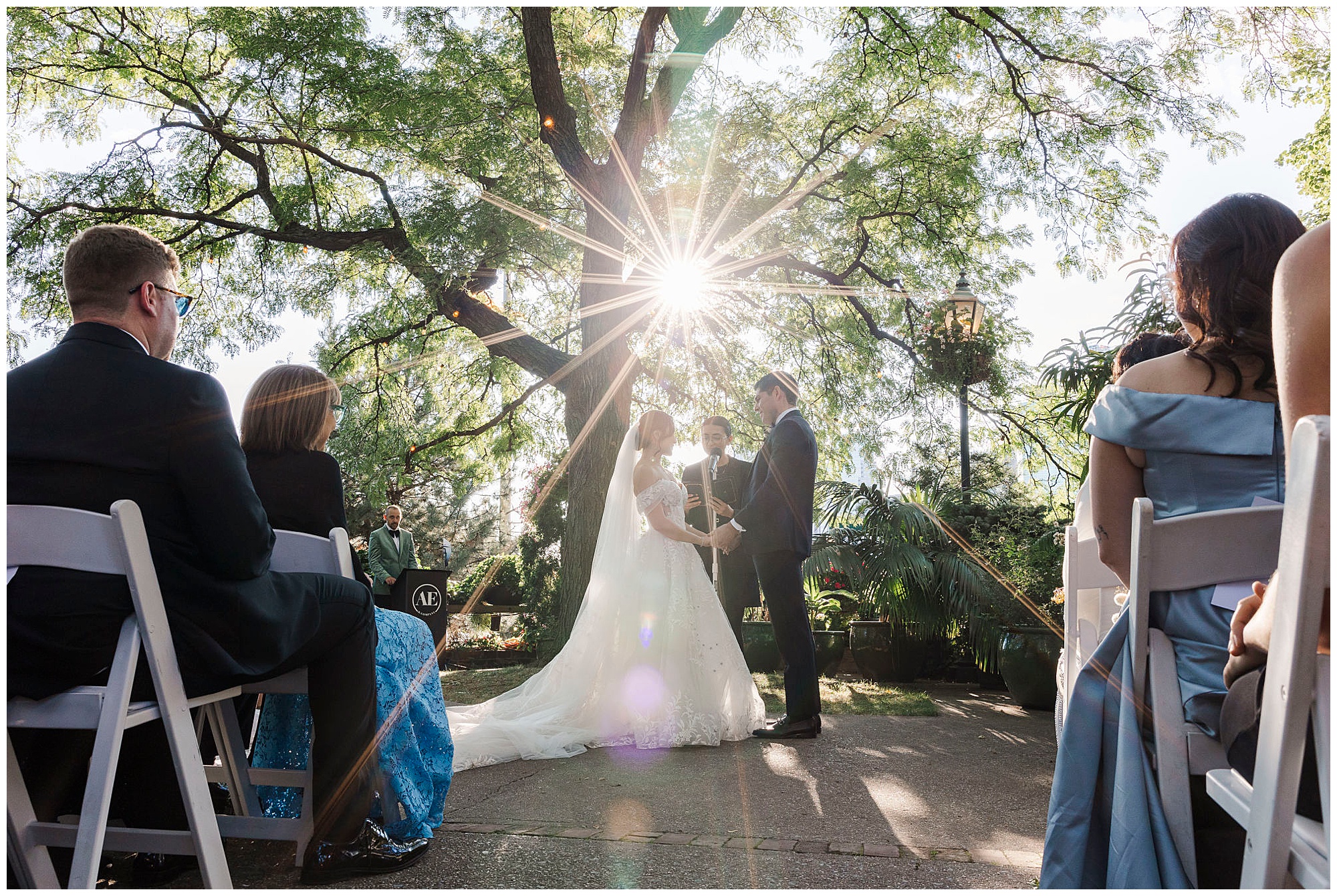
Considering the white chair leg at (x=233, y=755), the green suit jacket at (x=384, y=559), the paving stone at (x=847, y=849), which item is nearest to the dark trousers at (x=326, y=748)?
the white chair leg at (x=233, y=755)

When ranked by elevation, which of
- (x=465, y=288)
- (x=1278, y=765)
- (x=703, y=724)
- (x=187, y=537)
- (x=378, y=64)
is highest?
(x=378, y=64)

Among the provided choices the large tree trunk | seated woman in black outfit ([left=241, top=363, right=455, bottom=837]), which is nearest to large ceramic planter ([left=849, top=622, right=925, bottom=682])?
the large tree trunk

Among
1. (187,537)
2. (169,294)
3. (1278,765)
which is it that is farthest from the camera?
(169,294)

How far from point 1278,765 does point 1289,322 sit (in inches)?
25.0

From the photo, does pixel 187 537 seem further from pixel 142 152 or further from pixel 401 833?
pixel 142 152

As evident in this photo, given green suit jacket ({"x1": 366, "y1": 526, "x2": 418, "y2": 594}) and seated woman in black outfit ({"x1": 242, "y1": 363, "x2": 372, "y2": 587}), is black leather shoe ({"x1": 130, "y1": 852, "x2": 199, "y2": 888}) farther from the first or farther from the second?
green suit jacket ({"x1": 366, "y1": 526, "x2": 418, "y2": 594})

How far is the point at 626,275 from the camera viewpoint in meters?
10.1

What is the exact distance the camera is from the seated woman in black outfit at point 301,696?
2.99 m

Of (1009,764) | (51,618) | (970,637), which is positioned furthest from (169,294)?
→ (970,637)

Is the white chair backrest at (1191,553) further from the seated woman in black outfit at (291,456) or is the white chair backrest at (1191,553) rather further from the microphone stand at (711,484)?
the microphone stand at (711,484)

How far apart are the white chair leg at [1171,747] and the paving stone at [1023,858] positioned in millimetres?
1357

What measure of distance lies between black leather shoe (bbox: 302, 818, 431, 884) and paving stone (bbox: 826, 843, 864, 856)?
1.44 metres

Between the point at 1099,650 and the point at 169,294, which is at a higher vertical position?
the point at 169,294

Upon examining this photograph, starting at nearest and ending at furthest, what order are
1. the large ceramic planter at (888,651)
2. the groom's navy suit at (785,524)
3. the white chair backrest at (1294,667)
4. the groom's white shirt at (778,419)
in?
the white chair backrest at (1294,667) < the groom's navy suit at (785,524) < the groom's white shirt at (778,419) < the large ceramic planter at (888,651)
